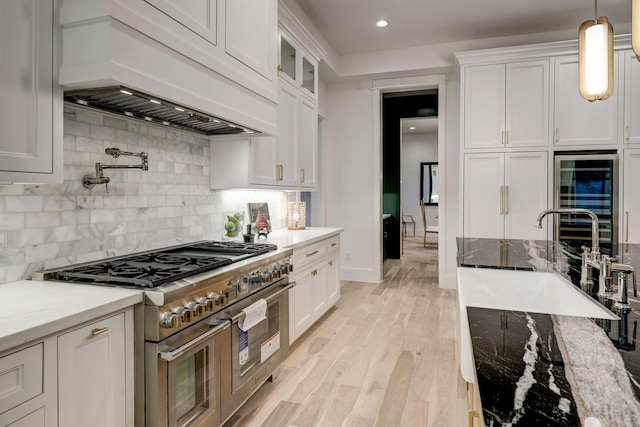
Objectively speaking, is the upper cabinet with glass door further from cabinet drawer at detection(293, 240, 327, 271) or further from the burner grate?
the burner grate

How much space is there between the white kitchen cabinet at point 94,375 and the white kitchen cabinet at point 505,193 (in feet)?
12.2

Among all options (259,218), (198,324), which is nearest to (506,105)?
(259,218)

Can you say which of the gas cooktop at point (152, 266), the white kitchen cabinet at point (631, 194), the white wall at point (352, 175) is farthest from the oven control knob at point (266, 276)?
the white kitchen cabinet at point (631, 194)

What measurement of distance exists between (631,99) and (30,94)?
→ 4802mm

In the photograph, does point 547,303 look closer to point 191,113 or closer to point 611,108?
point 191,113

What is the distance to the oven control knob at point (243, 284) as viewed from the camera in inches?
77.8

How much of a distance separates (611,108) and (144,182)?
432cm

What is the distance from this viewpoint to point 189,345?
159 centimetres

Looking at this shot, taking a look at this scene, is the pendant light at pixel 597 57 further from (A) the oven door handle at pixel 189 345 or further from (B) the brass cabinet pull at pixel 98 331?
(B) the brass cabinet pull at pixel 98 331

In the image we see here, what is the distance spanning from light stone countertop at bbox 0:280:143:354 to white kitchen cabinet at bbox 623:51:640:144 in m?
4.54

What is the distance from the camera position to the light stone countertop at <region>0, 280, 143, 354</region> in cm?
106

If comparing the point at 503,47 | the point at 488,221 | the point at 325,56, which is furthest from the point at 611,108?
the point at 325,56

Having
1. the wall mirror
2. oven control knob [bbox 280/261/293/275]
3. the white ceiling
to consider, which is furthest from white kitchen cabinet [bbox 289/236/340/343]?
the wall mirror

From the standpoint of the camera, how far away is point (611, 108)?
3820 mm
